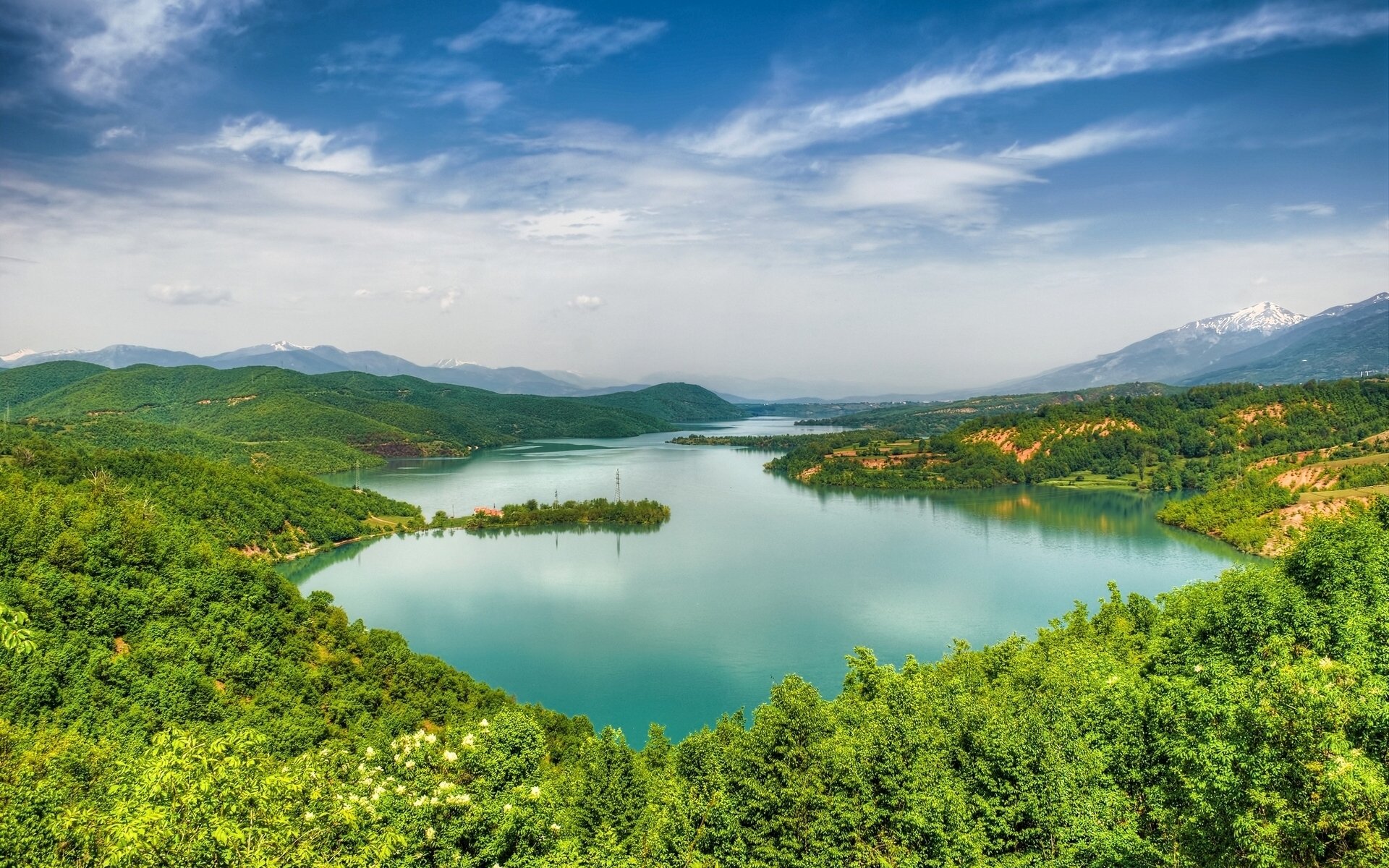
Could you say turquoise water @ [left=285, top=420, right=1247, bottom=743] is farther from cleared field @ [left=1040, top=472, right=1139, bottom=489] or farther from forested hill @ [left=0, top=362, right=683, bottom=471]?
forested hill @ [left=0, top=362, right=683, bottom=471]

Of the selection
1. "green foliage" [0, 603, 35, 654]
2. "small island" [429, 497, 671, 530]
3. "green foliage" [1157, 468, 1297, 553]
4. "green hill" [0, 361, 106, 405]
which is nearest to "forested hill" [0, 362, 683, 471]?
"green hill" [0, 361, 106, 405]

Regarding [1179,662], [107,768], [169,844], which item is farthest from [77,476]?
[1179,662]

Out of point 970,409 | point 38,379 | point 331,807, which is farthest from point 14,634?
point 970,409

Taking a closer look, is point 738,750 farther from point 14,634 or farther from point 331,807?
point 14,634

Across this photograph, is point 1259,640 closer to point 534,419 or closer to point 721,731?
point 721,731

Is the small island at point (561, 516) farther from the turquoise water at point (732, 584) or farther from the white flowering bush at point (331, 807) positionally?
the white flowering bush at point (331, 807)

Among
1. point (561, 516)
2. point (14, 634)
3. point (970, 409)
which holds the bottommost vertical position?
point (561, 516)
